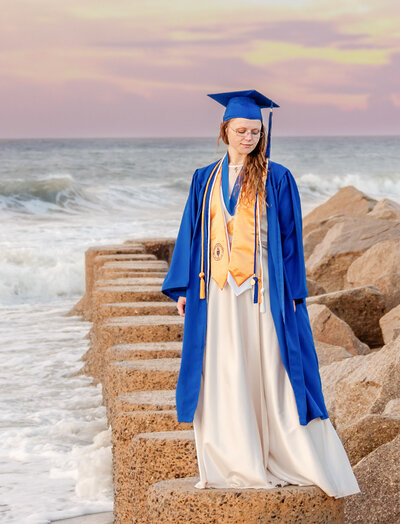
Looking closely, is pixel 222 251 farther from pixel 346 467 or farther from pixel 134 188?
pixel 134 188

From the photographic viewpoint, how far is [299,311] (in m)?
3.31

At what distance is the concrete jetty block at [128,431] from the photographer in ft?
12.0

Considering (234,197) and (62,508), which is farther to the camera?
(62,508)

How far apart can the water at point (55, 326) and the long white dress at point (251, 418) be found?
1481 mm

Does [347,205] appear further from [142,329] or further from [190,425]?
[190,425]

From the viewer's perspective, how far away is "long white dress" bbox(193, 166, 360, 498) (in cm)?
309

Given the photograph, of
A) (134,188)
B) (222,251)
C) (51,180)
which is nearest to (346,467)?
(222,251)

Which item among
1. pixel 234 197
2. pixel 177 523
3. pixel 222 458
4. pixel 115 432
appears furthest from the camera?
pixel 115 432

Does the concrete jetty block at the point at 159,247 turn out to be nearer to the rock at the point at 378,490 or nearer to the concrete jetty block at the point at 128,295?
the concrete jetty block at the point at 128,295

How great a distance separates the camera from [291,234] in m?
3.33

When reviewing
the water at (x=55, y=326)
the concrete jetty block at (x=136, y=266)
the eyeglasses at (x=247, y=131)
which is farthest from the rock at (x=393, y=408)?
the concrete jetty block at (x=136, y=266)

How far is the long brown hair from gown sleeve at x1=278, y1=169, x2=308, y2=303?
8cm

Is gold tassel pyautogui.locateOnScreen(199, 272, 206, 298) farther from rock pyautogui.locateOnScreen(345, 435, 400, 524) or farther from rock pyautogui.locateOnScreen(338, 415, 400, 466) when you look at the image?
rock pyautogui.locateOnScreen(338, 415, 400, 466)

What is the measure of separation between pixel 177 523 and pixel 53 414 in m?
3.39
